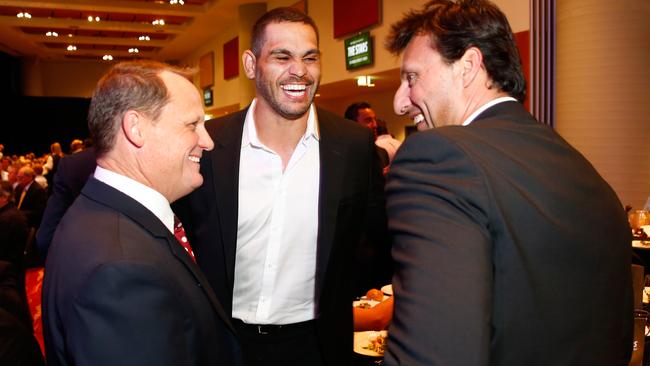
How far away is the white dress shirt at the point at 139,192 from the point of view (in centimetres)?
130

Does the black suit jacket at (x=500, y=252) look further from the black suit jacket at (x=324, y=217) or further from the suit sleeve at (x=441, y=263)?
the black suit jacket at (x=324, y=217)

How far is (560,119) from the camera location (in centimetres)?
598

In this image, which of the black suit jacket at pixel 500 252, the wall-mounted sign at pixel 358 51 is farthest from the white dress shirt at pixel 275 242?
the wall-mounted sign at pixel 358 51

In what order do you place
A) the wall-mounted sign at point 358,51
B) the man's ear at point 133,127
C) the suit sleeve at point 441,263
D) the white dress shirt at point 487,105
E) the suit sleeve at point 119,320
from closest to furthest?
the suit sleeve at point 441,263
the suit sleeve at point 119,320
the white dress shirt at point 487,105
the man's ear at point 133,127
the wall-mounted sign at point 358,51

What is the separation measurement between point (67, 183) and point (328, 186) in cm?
237

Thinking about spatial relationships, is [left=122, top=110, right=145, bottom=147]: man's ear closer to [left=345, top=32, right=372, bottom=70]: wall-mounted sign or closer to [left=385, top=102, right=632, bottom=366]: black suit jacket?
[left=385, top=102, right=632, bottom=366]: black suit jacket

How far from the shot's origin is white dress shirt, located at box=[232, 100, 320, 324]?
2.03m

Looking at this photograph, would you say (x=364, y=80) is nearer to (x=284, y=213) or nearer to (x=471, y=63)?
(x=284, y=213)

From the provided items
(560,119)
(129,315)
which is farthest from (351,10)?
(129,315)

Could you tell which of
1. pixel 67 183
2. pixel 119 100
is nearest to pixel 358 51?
pixel 67 183

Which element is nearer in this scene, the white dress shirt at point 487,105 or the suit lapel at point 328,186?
the white dress shirt at point 487,105

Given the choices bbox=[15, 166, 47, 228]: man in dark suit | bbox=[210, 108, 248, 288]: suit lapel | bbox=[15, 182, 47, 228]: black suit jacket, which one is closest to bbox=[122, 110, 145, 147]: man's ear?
bbox=[210, 108, 248, 288]: suit lapel

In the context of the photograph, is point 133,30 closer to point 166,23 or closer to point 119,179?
point 166,23

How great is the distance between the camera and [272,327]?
201 cm
